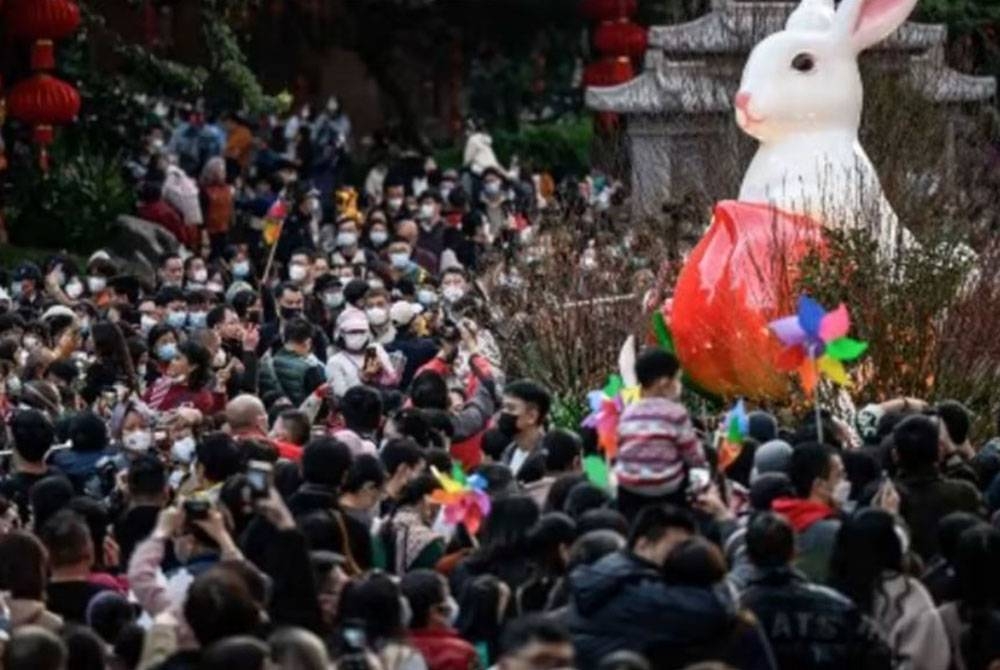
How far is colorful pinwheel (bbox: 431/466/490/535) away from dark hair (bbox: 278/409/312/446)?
2.37 metres

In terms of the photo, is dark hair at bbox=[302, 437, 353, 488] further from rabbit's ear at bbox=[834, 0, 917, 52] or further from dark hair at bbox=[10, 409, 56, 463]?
rabbit's ear at bbox=[834, 0, 917, 52]

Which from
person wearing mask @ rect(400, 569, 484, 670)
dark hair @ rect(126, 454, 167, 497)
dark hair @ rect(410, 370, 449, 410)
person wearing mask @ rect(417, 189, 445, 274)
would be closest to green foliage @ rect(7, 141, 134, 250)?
person wearing mask @ rect(417, 189, 445, 274)

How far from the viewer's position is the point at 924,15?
34.4 m

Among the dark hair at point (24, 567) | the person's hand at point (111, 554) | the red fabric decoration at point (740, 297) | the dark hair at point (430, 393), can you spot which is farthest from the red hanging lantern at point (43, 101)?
the dark hair at point (24, 567)

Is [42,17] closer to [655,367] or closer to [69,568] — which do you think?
[655,367]

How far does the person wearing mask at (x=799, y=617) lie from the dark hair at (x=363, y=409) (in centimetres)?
495

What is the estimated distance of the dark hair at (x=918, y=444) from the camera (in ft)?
51.7

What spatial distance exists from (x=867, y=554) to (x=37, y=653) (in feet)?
10.3

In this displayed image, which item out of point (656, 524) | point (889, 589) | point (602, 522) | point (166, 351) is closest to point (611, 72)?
point (166, 351)

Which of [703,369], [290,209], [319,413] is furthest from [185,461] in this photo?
[290,209]

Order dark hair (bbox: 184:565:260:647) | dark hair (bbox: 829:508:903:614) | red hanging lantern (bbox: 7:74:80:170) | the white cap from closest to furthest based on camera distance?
dark hair (bbox: 184:565:260:647) → dark hair (bbox: 829:508:903:614) → the white cap → red hanging lantern (bbox: 7:74:80:170)

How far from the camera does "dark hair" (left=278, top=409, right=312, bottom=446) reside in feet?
59.6

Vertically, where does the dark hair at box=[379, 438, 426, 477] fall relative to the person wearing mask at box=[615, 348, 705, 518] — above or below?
below

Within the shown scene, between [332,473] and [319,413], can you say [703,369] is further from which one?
[332,473]
